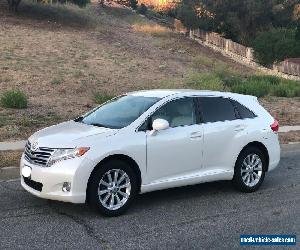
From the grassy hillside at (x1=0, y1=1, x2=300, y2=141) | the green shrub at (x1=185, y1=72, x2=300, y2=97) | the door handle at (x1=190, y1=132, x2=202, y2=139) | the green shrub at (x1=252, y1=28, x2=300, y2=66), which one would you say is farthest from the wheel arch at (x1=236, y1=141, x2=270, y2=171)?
the green shrub at (x1=252, y1=28, x2=300, y2=66)

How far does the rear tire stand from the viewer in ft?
27.7

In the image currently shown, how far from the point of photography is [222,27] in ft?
154

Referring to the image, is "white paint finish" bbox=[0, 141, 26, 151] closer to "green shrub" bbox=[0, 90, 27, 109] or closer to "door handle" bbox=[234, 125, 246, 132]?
"green shrub" bbox=[0, 90, 27, 109]

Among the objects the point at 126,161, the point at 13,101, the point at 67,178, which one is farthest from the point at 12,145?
the point at 67,178

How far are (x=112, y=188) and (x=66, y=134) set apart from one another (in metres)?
0.95

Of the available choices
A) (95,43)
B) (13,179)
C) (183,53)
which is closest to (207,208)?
(13,179)

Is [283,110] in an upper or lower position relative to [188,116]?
lower

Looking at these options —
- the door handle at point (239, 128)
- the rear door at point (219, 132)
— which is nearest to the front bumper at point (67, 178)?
the rear door at point (219, 132)

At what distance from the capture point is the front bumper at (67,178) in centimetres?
665

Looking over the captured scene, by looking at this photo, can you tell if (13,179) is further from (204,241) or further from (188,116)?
(204,241)

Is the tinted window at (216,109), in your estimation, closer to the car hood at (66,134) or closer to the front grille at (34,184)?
the car hood at (66,134)

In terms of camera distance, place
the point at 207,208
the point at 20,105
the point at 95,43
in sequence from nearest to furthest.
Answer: the point at 207,208 → the point at 20,105 → the point at 95,43

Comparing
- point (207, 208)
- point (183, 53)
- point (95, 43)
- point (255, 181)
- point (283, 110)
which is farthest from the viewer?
point (183, 53)

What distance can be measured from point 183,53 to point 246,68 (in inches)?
190
